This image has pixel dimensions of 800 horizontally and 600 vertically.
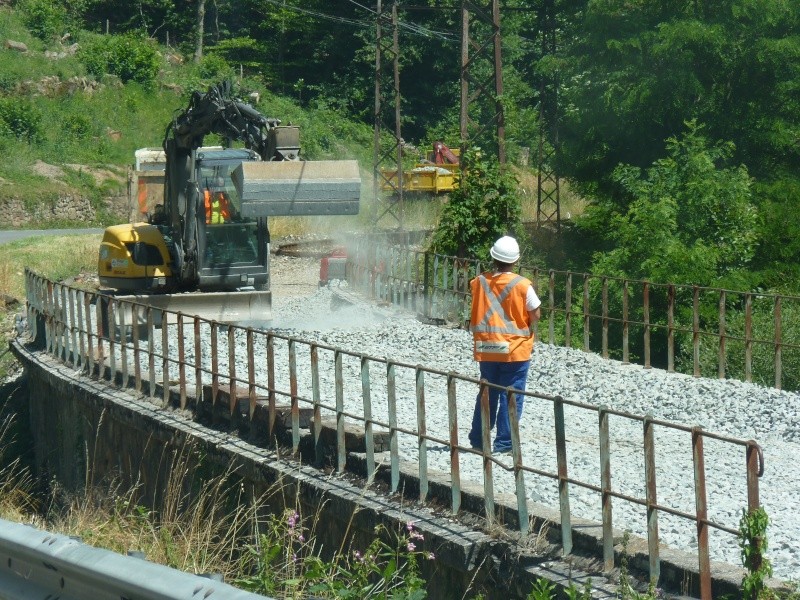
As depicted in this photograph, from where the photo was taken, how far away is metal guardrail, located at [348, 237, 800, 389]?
51.6 ft

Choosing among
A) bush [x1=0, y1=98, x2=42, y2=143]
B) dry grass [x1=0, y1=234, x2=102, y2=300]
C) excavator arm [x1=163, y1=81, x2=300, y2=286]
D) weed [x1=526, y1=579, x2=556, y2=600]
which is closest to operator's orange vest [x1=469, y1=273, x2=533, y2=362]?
weed [x1=526, y1=579, x2=556, y2=600]

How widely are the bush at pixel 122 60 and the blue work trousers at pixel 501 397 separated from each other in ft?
168

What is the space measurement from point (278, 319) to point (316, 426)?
12804 mm

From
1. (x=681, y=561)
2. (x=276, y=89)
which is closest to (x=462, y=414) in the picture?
(x=681, y=561)

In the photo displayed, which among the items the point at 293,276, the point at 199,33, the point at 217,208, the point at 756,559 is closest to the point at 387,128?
the point at 293,276

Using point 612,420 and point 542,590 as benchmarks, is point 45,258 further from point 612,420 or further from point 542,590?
point 542,590

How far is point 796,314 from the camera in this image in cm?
2048

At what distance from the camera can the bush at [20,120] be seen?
51.1m

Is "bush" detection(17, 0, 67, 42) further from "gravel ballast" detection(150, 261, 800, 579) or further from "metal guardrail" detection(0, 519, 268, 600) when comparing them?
"metal guardrail" detection(0, 519, 268, 600)

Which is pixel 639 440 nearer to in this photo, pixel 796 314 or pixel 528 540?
pixel 528 540

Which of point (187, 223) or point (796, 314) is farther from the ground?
point (187, 223)

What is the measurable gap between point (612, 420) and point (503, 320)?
8.59ft

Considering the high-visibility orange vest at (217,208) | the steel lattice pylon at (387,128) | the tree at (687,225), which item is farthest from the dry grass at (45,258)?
the tree at (687,225)

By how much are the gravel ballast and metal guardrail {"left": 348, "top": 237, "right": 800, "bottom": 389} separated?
63 centimetres
